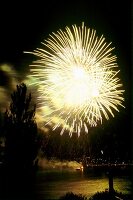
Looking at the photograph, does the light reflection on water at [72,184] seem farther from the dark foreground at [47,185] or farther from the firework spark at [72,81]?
the firework spark at [72,81]

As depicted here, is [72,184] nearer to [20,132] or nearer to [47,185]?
[47,185]

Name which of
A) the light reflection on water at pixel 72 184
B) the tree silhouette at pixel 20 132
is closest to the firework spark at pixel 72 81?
the tree silhouette at pixel 20 132

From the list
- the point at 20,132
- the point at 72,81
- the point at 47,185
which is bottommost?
the point at 47,185

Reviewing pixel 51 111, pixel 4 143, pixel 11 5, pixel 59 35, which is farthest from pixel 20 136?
pixel 11 5

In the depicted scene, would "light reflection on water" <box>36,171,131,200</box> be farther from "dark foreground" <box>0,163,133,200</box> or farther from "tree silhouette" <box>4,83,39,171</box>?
"tree silhouette" <box>4,83,39,171</box>

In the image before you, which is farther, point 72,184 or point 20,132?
point 72,184

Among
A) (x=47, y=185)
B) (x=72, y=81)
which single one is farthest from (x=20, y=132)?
(x=72, y=81)

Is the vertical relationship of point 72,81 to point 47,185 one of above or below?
above
